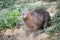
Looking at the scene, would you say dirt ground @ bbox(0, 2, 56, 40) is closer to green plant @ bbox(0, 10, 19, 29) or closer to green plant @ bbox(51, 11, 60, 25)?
green plant @ bbox(0, 10, 19, 29)

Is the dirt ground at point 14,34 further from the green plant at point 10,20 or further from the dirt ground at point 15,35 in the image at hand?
the green plant at point 10,20

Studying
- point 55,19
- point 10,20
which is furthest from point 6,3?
point 55,19

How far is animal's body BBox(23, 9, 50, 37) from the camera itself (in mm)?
9211

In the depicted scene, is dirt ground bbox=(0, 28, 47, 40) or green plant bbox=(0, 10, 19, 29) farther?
green plant bbox=(0, 10, 19, 29)

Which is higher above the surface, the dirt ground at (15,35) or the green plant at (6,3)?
the green plant at (6,3)

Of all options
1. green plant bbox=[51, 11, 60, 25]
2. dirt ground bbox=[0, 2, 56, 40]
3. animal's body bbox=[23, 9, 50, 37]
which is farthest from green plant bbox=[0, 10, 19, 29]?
green plant bbox=[51, 11, 60, 25]

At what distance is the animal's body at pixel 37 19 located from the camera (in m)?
9.21

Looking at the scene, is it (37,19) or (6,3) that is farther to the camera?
(6,3)

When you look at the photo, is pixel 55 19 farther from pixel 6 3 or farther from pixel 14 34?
pixel 6 3

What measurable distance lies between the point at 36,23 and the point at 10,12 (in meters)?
1.69

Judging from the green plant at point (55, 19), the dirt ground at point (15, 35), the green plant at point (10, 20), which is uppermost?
the green plant at point (55, 19)

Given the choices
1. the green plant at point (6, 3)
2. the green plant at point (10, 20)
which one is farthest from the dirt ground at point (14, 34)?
the green plant at point (6, 3)

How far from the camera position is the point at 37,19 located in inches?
362

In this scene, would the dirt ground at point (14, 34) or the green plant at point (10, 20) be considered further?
the green plant at point (10, 20)
